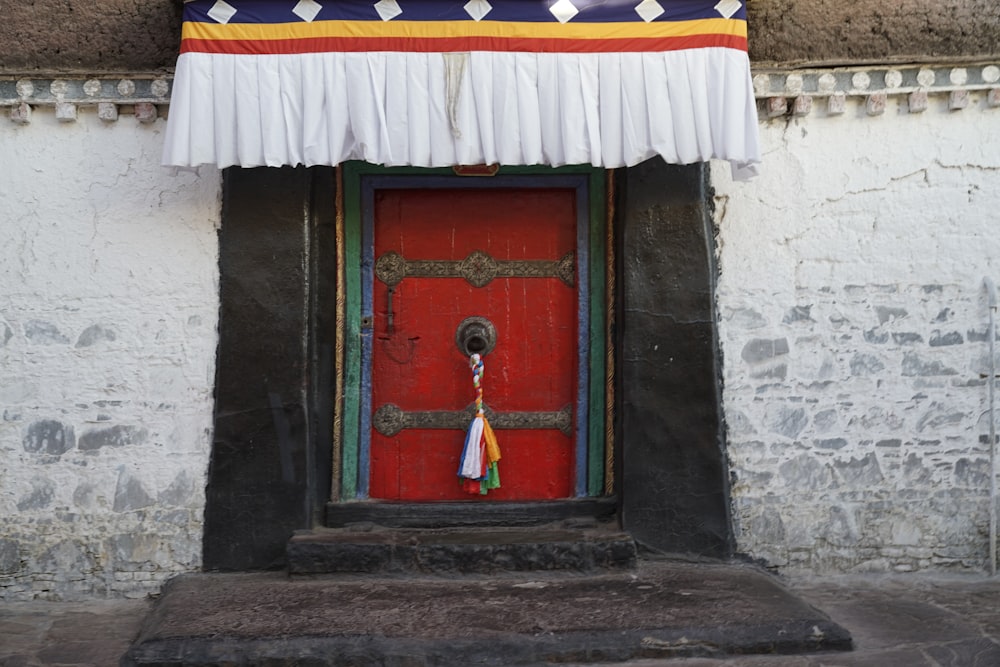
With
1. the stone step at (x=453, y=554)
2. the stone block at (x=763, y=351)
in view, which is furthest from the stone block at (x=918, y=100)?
the stone step at (x=453, y=554)

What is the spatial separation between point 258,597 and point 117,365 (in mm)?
1221

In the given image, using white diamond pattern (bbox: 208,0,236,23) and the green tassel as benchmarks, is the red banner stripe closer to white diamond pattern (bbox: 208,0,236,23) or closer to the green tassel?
white diamond pattern (bbox: 208,0,236,23)

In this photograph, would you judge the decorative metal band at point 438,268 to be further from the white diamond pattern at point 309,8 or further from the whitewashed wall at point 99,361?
the white diamond pattern at point 309,8

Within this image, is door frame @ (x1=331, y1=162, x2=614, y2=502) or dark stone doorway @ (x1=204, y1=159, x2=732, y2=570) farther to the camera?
door frame @ (x1=331, y1=162, x2=614, y2=502)

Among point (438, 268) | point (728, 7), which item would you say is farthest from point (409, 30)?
point (728, 7)

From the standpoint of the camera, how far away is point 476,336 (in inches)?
189

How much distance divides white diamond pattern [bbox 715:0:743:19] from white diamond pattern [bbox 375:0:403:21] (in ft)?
4.40

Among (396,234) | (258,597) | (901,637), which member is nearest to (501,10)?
(396,234)

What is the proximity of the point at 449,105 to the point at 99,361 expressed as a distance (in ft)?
6.29

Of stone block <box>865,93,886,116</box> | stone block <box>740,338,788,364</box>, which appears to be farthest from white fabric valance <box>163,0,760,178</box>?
stone block <box>740,338,788,364</box>

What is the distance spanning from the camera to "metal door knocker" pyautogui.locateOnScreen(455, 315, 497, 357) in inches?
189

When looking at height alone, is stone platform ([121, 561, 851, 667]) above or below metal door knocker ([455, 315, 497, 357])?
below

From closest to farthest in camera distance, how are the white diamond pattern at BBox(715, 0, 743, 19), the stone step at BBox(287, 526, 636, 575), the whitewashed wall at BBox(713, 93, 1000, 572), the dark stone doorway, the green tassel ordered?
the white diamond pattern at BBox(715, 0, 743, 19) < the stone step at BBox(287, 526, 636, 575) < the dark stone doorway < the whitewashed wall at BBox(713, 93, 1000, 572) < the green tassel

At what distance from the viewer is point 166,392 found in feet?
14.8
